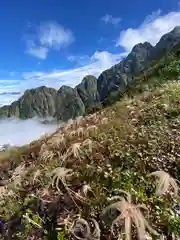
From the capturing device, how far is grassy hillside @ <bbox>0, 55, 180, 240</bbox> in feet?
14.3

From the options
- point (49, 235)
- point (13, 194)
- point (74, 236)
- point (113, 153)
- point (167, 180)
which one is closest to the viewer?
point (167, 180)

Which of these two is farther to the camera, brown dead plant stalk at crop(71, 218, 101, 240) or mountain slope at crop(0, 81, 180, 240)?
mountain slope at crop(0, 81, 180, 240)

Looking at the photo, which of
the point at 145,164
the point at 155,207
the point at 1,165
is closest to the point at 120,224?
the point at 155,207

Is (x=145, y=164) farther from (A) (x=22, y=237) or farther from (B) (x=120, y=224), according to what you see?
(A) (x=22, y=237)

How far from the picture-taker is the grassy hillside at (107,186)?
14.3ft

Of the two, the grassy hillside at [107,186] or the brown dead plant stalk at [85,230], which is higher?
the grassy hillside at [107,186]

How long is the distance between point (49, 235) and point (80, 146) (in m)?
1.94

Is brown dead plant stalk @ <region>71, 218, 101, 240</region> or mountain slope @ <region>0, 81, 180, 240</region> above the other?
mountain slope @ <region>0, 81, 180, 240</region>

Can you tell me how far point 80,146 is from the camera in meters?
6.23

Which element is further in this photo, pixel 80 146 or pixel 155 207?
pixel 80 146

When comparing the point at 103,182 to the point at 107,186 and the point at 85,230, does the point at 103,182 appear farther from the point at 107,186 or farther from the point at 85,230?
the point at 85,230

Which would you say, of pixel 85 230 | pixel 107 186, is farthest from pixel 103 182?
pixel 85 230

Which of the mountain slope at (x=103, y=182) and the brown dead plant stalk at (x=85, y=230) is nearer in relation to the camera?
the brown dead plant stalk at (x=85, y=230)

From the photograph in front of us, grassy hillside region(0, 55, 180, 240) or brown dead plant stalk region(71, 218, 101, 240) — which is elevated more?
grassy hillside region(0, 55, 180, 240)
